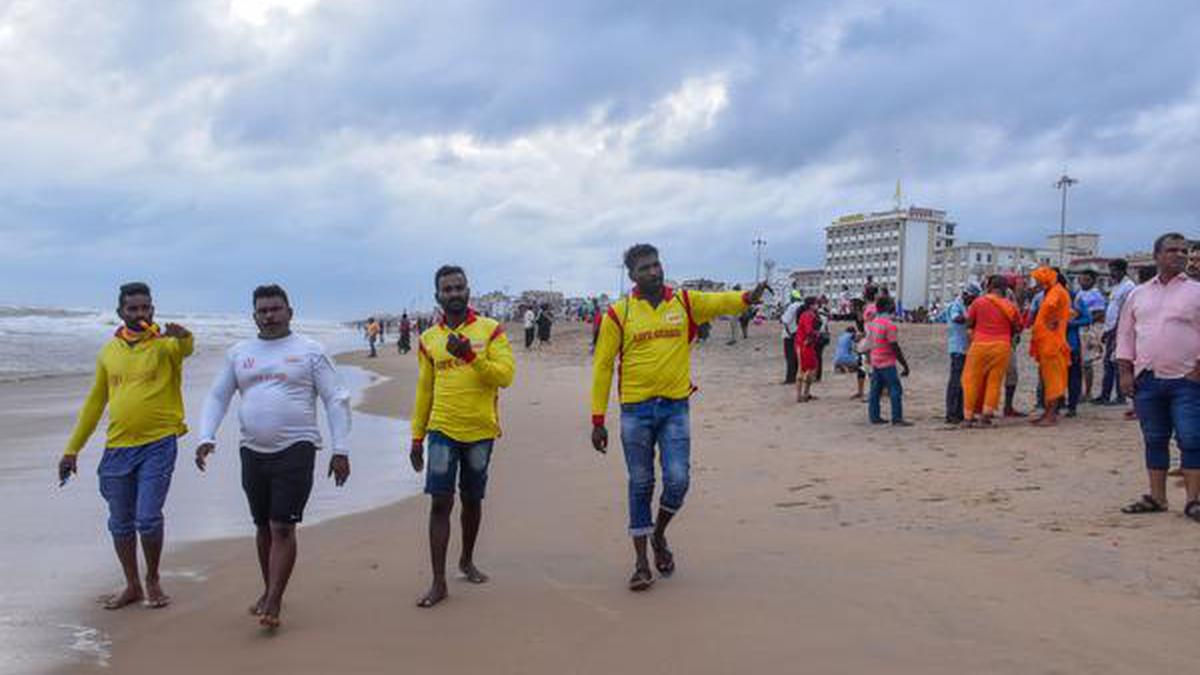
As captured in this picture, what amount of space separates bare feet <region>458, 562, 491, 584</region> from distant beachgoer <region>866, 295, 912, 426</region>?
703 centimetres

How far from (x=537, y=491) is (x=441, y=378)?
345 centimetres

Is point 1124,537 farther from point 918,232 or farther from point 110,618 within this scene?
point 918,232

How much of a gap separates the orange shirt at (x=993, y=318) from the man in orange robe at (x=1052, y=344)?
287 millimetres

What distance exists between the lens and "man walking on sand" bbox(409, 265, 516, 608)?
5.13m

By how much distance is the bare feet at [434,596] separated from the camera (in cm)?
498

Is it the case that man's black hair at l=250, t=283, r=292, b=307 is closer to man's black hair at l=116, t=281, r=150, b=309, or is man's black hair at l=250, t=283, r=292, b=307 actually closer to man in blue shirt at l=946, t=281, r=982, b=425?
man's black hair at l=116, t=281, r=150, b=309

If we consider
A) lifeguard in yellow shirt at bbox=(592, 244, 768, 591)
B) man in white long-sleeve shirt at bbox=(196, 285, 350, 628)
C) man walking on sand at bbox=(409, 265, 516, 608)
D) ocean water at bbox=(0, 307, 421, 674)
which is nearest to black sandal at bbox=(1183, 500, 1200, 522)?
lifeguard in yellow shirt at bbox=(592, 244, 768, 591)

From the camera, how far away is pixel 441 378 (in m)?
5.23

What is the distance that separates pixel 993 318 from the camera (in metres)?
10.2

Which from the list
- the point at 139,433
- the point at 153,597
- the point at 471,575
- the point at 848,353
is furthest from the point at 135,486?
the point at 848,353

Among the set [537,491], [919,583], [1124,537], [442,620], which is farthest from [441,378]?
[1124,537]

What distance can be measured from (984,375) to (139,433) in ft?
28.3

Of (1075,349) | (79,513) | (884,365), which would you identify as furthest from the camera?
(1075,349)

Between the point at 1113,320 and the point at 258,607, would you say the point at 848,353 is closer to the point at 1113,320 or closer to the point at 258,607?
the point at 1113,320
